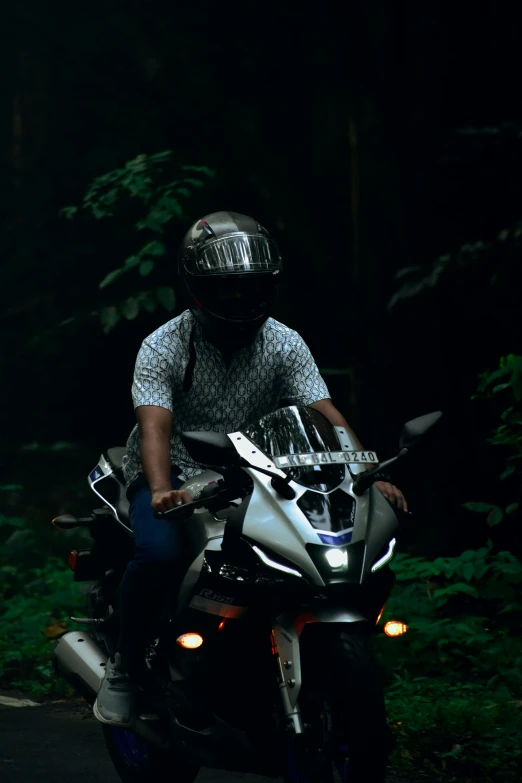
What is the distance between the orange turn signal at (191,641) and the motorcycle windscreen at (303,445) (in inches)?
25.3

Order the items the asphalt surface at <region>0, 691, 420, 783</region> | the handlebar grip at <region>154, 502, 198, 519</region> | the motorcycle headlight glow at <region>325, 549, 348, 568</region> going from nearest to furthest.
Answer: the motorcycle headlight glow at <region>325, 549, 348, 568</region> < the handlebar grip at <region>154, 502, 198, 519</region> < the asphalt surface at <region>0, 691, 420, 783</region>

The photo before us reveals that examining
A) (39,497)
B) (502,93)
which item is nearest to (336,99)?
(502,93)

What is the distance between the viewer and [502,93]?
901cm

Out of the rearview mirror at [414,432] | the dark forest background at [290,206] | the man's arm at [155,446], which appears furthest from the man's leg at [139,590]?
the dark forest background at [290,206]

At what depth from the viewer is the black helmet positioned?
4.79 m

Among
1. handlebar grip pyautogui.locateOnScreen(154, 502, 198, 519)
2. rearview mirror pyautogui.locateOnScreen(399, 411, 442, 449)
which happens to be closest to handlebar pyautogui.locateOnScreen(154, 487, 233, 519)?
handlebar grip pyautogui.locateOnScreen(154, 502, 198, 519)

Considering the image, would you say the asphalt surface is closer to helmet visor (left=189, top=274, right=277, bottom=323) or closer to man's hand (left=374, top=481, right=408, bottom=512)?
man's hand (left=374, top=481, right=408, bottom=512)

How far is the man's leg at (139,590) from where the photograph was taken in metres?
4.56

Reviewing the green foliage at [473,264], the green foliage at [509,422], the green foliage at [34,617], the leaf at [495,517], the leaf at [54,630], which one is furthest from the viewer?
the leaf at [54,630]

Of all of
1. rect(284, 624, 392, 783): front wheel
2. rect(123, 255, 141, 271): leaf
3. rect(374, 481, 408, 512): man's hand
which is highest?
rect(374, 481, 408, 512): man's hand

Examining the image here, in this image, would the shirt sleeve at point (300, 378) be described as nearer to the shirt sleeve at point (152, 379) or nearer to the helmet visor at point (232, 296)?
the helmet visor at point (232, 296)

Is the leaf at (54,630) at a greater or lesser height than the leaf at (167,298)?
lesser

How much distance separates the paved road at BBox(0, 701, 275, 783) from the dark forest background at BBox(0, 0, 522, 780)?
2391 mm

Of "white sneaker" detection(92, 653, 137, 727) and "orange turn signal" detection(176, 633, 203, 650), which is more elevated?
"orange turn signal" detection(176, 633, 203, 650)
